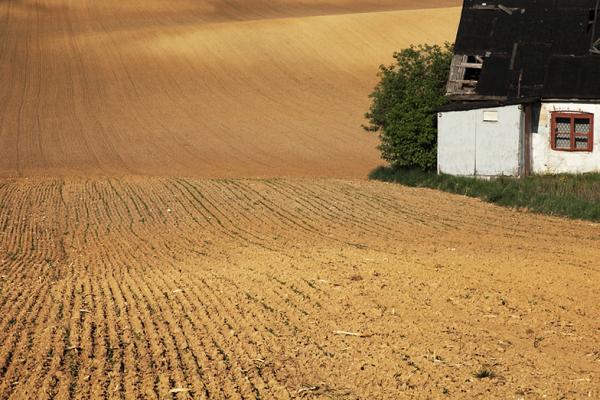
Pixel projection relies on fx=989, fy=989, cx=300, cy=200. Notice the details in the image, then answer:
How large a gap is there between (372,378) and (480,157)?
70.4 feet

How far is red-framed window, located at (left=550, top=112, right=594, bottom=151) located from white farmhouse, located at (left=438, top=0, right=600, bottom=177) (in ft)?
0.10

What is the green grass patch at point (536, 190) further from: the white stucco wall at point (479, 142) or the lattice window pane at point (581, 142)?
the lattice window pane at point (581, 142)

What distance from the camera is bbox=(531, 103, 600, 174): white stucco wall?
97.7 feet

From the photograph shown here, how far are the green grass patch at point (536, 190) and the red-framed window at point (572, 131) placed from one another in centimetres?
135

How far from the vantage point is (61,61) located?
218ft

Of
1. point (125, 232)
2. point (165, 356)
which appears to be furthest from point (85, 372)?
point (125, 232)

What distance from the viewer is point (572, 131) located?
3011 centimetres

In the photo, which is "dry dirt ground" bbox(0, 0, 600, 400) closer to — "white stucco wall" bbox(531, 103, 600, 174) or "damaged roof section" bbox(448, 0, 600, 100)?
"white stucco wall" bbox(531, 103, 600, 174)

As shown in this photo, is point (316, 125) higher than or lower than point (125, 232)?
higher

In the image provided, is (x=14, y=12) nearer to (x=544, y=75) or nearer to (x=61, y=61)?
(x=61, y=61)

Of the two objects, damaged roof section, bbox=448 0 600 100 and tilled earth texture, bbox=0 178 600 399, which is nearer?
tilled earth texture, bbox=0 178 600 399

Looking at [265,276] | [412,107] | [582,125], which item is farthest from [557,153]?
[265,276]

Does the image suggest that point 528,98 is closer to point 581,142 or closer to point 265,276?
point 581,142

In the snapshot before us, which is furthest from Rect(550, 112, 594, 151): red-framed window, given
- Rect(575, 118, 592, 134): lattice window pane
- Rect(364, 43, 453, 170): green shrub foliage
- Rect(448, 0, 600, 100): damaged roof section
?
Rect(364, 43, 453, 170): green shrub foliage
